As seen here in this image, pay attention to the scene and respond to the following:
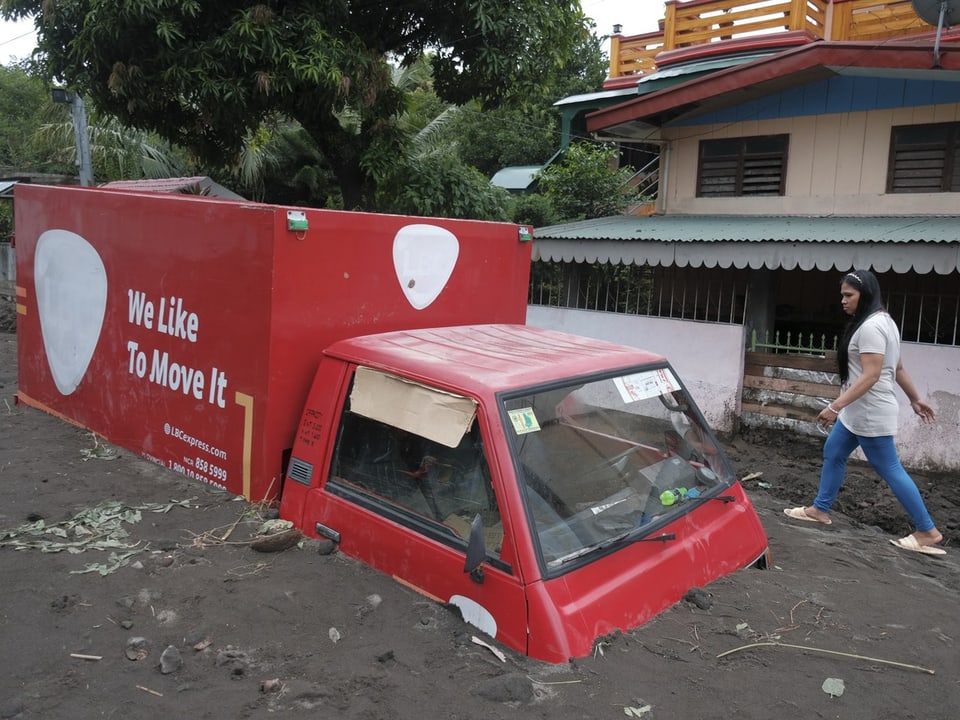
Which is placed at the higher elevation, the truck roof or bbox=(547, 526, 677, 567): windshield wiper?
the truck roof

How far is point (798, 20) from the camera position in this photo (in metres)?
11.9

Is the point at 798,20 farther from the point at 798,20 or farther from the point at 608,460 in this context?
the point at 608,460

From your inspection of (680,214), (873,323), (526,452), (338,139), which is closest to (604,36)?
(680,214)

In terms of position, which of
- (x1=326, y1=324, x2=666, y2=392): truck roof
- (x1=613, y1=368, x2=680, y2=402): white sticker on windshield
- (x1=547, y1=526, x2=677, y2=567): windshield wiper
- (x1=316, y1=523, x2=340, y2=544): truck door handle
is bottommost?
(x1=316, y1=523, x2=340, y2=544): truck door handle

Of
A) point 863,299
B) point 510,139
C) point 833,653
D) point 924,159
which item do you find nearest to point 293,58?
point 863,299

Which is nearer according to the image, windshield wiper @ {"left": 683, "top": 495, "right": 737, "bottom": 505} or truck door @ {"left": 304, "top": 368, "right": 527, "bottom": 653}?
truck door @ {"left": 304, "top": 368, "right": 527, "bottom": 653}

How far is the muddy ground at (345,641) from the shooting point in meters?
2.27

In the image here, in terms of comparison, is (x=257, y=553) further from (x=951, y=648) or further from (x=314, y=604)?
(x=951, y=648)

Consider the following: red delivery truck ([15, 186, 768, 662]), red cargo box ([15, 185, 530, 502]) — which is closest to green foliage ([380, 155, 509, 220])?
red cargo box ([15, 185, 530, 502])

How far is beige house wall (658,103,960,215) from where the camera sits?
980cm

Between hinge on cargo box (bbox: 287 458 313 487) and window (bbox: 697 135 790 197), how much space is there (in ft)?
31.5

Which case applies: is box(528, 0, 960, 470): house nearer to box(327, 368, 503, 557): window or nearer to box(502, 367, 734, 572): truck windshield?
box(502, 367, 734, 572): truck windshield

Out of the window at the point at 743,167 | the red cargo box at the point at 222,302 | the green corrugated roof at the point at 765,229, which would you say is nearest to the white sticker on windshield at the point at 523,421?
the red cargo box at the point at 222,302

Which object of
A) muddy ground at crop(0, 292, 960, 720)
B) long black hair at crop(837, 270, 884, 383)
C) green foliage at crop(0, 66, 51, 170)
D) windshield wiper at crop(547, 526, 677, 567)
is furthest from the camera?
green foliage at crop(0, 66, 51, 170)
